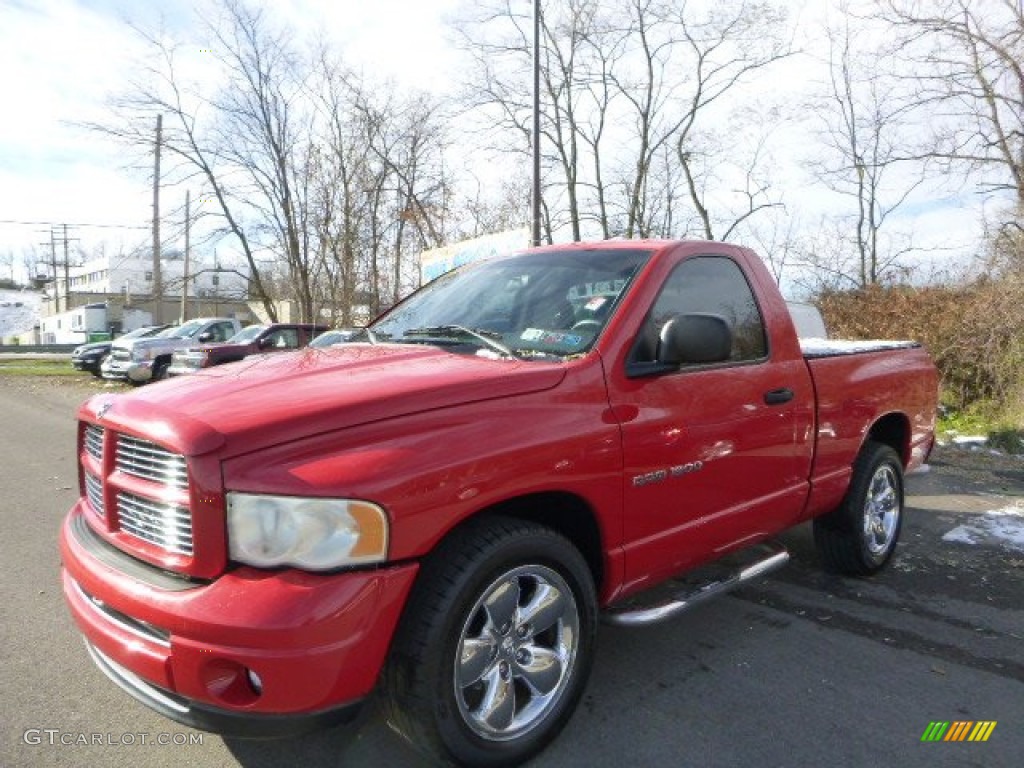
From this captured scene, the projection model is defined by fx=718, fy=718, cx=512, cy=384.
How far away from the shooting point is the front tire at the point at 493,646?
84.0 inches

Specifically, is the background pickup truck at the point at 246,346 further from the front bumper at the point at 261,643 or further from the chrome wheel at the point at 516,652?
the front bumper at the point at 261,643

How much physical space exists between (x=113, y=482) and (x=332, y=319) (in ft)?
70.5

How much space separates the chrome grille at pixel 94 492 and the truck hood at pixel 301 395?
0.24 metres

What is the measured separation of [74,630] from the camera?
3537 mm

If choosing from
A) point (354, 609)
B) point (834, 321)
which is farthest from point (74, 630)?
point (834, 321)

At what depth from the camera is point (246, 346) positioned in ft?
52.4

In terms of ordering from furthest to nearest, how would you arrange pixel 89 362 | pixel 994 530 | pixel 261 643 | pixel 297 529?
1. pixel 89 362
2. pixel 994 530
3. pixel 297 529
4. pixel 261 643

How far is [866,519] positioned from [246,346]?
563 inches

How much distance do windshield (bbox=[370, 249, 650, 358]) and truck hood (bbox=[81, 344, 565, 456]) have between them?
0.21 m

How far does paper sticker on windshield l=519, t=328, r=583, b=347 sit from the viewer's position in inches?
111

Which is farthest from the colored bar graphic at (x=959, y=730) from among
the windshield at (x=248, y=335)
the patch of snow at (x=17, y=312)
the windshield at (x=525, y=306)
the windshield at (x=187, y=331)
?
the patch of snow at (x=17, y=312)

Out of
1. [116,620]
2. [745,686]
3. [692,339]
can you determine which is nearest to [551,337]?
[692,339]

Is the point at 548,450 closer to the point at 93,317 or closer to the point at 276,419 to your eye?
the point at 276,419

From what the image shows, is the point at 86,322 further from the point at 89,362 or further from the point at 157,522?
the point at 157,522
